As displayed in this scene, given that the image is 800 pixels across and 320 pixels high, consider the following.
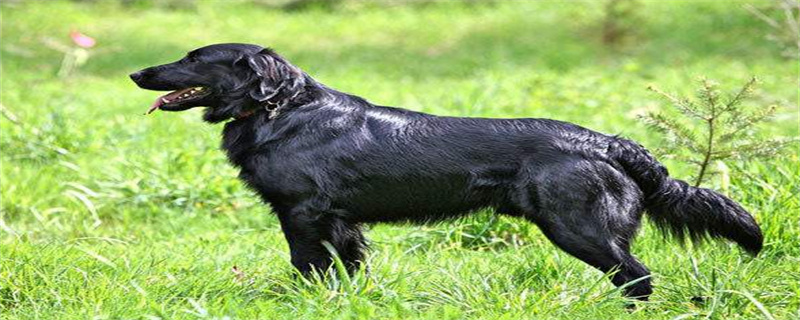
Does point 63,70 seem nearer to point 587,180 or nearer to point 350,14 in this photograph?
point 350,14

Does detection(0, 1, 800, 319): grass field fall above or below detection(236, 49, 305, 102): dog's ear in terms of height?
below

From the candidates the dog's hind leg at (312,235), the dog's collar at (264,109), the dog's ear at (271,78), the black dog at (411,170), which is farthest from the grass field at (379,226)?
the dog's ear at (271,78)

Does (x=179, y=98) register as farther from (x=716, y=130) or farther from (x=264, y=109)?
(x=716, y=130)

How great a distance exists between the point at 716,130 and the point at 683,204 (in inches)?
45.8

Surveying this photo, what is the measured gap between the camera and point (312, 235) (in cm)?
459

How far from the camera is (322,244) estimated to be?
4.62 m

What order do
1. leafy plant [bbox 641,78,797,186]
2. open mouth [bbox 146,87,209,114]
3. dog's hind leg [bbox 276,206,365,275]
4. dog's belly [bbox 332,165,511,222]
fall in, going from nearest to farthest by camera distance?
dog's belly [bbox 332,165,511,222] < dog's hind leg [bbox 276,206,365,275] < open mouth [bbox 146,87,209,114] < leafy plant [bbox 641,78,797,186]

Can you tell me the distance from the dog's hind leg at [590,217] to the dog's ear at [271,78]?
1100 mm

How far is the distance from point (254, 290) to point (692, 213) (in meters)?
1.80

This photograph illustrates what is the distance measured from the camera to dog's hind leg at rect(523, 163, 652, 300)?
4352mm

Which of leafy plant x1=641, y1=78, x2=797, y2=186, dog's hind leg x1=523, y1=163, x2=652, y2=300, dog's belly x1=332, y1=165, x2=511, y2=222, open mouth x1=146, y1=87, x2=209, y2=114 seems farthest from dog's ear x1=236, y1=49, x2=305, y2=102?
leafy plant x1=641, y1=78, x2=797, y2=186

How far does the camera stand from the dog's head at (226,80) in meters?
4.66

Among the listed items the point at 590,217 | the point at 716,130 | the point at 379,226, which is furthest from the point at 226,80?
the point at 716,130

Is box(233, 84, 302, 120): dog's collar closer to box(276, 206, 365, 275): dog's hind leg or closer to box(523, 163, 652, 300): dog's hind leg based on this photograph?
box(276, 206, 365, 275): dog's hind leg
